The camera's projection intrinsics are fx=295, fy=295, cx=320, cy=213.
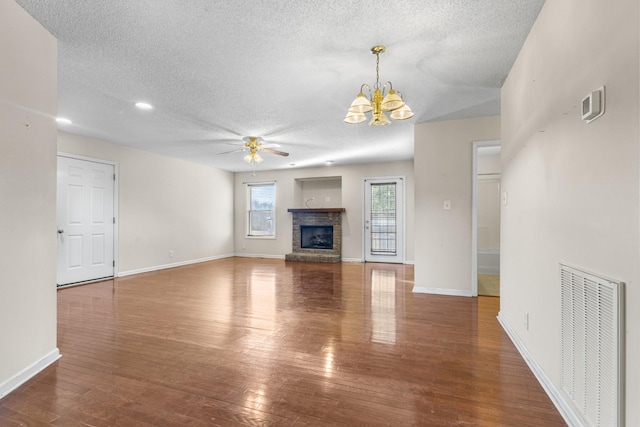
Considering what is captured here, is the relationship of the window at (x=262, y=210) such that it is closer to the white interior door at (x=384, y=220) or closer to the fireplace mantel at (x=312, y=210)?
the fireplace mantel at (x=312, y=210)

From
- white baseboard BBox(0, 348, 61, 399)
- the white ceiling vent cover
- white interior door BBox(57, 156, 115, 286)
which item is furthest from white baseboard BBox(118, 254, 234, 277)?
the white ceiling vent cover

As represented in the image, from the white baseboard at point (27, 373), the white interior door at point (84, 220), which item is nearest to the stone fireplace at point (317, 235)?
the white interior door at point (84, 220)

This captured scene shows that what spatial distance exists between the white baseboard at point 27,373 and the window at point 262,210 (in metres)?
6.15

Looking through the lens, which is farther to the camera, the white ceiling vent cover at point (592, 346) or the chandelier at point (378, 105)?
the chandelier at point (378, 105)

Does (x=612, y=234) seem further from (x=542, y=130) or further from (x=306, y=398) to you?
(x=306, y=398)

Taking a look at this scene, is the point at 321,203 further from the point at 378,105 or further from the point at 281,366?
the point at 281,366

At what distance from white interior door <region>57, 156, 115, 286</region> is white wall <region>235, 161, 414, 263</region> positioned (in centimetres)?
362

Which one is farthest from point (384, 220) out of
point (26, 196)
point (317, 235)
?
point (26, 196)

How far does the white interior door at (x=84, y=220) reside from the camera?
181 inches

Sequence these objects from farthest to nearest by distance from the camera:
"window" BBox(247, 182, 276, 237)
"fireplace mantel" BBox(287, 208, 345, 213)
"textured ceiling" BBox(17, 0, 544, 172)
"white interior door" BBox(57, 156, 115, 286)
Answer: "window" BBox(247, 182, 276, 237) → "fireplace mantel" BBox(287, 208, 345, 213) → "white interior door" BBox(57, 156, 115, 286) → "textured ceiling" BBox(17, 0, 544, 172)

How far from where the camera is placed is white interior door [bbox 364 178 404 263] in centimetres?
718

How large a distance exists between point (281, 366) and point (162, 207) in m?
5.34

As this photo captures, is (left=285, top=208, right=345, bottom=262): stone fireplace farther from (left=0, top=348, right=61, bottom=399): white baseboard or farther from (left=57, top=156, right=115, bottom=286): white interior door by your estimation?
(left=0, top=348, right=61, bottom=399): white baseboard

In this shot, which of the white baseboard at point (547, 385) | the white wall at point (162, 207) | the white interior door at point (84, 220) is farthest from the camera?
the white wall at point (162, 207)
